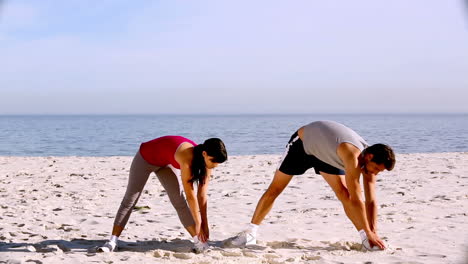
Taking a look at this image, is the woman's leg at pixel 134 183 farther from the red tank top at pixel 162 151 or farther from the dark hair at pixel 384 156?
the dark hair at pixel 384 156

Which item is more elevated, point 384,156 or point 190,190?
point 384,156

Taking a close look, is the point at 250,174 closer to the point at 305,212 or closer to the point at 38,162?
the point at 305,212

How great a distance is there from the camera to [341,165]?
411 centimetres

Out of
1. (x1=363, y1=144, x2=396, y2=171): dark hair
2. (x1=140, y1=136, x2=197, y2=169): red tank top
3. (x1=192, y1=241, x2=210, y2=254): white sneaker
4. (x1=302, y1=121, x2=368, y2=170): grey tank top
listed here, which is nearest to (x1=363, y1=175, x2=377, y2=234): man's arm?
(x1=302, y1=121, x2=368, y2=170): grey tank top

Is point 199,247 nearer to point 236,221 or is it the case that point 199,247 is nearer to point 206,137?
point 236,221

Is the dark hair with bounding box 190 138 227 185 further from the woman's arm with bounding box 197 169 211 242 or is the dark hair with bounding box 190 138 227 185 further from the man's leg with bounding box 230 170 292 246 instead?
the man's leg with bounding box 230 170 292 246

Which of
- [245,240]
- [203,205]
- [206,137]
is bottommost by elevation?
[206,137]

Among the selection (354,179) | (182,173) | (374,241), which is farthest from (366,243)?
(182,173)

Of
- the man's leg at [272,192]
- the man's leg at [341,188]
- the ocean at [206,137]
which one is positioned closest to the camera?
the man's leg at [341,188]

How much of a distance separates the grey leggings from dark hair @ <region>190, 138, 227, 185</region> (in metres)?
0.28

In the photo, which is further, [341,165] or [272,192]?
[272,192]

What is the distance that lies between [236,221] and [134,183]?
196 cm

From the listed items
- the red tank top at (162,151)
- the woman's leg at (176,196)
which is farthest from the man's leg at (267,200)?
the red tank top at (162,151)

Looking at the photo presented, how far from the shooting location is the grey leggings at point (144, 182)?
4.26m
